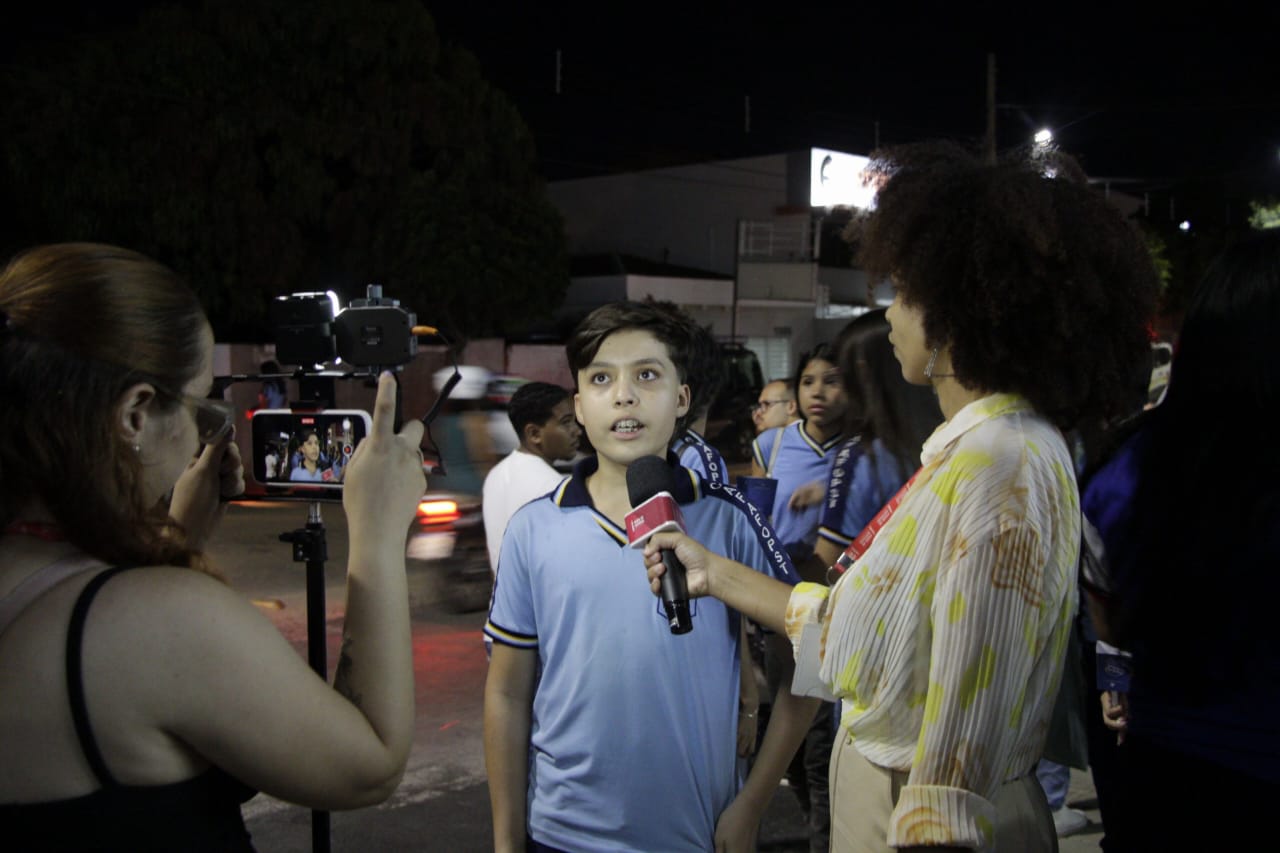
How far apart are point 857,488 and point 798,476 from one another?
0.78 metres

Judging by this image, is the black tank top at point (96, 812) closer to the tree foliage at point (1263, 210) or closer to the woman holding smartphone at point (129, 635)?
the woman holding smartphone at point (129, 635)

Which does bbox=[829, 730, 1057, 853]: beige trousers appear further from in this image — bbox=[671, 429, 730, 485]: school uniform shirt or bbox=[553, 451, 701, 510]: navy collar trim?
bbox=[671, 429, 730, 485]: school uniform shirt

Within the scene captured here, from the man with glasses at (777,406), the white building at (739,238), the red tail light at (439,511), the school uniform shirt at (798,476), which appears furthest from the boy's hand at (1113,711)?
the white building at (739,238)

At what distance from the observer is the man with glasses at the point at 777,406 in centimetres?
646

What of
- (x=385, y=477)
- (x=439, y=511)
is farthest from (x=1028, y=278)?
(x=439, y=511)

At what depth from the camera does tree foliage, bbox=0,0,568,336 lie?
19703 millimetres

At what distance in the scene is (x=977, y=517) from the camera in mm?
1744

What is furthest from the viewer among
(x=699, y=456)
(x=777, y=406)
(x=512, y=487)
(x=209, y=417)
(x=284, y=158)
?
(x=284, y=158)

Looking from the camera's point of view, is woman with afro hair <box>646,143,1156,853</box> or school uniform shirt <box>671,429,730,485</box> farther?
school uniform shirt <box>671,429,730,485</box>

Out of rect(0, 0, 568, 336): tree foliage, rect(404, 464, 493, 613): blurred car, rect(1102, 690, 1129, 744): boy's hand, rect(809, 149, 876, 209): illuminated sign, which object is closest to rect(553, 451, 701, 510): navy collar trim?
rect(1102, 690, 1129, 744): boy's hand

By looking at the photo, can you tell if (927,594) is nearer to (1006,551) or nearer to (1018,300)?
(1006,551)

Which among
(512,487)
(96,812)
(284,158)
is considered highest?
(284,158)

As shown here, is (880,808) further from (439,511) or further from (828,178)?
(828,178)

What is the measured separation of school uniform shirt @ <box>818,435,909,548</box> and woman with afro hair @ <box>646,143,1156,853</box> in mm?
1823
